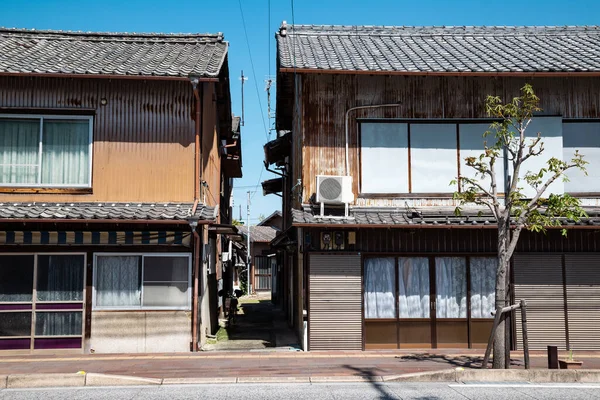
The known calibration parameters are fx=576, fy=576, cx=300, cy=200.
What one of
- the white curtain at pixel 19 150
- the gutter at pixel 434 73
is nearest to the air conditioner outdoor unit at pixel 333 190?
the gutter at pixel 434 73

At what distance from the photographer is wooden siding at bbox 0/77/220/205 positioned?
47.1 feet

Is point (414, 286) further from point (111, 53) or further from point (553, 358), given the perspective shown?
point (111, 53)

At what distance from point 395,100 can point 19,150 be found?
959 cm

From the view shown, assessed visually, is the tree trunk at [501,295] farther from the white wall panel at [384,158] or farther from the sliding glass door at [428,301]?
the white wall panel at [384,158]

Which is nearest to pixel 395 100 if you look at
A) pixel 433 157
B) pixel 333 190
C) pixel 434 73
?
pixel 434 73

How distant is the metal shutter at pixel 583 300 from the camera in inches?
565

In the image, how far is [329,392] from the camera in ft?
31.9

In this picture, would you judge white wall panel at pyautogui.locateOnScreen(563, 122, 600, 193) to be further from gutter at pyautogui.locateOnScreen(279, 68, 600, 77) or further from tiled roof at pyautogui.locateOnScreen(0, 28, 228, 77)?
tiled roof at pyautogui.locateOnScreen(0, 28, 228, 77)

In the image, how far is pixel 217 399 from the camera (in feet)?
30.3

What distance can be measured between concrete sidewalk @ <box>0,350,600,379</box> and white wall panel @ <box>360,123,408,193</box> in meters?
4.13

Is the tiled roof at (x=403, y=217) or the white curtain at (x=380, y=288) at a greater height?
the tiled roof at (x=403, y=217)

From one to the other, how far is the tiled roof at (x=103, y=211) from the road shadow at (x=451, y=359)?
5.49m

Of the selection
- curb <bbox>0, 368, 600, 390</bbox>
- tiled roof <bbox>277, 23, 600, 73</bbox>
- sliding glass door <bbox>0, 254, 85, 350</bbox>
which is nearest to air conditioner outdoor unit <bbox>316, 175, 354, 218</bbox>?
tiled roof <bbox>277, 23, 600, 73</bbox>

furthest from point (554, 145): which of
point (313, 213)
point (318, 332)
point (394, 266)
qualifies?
point (318, 332)
